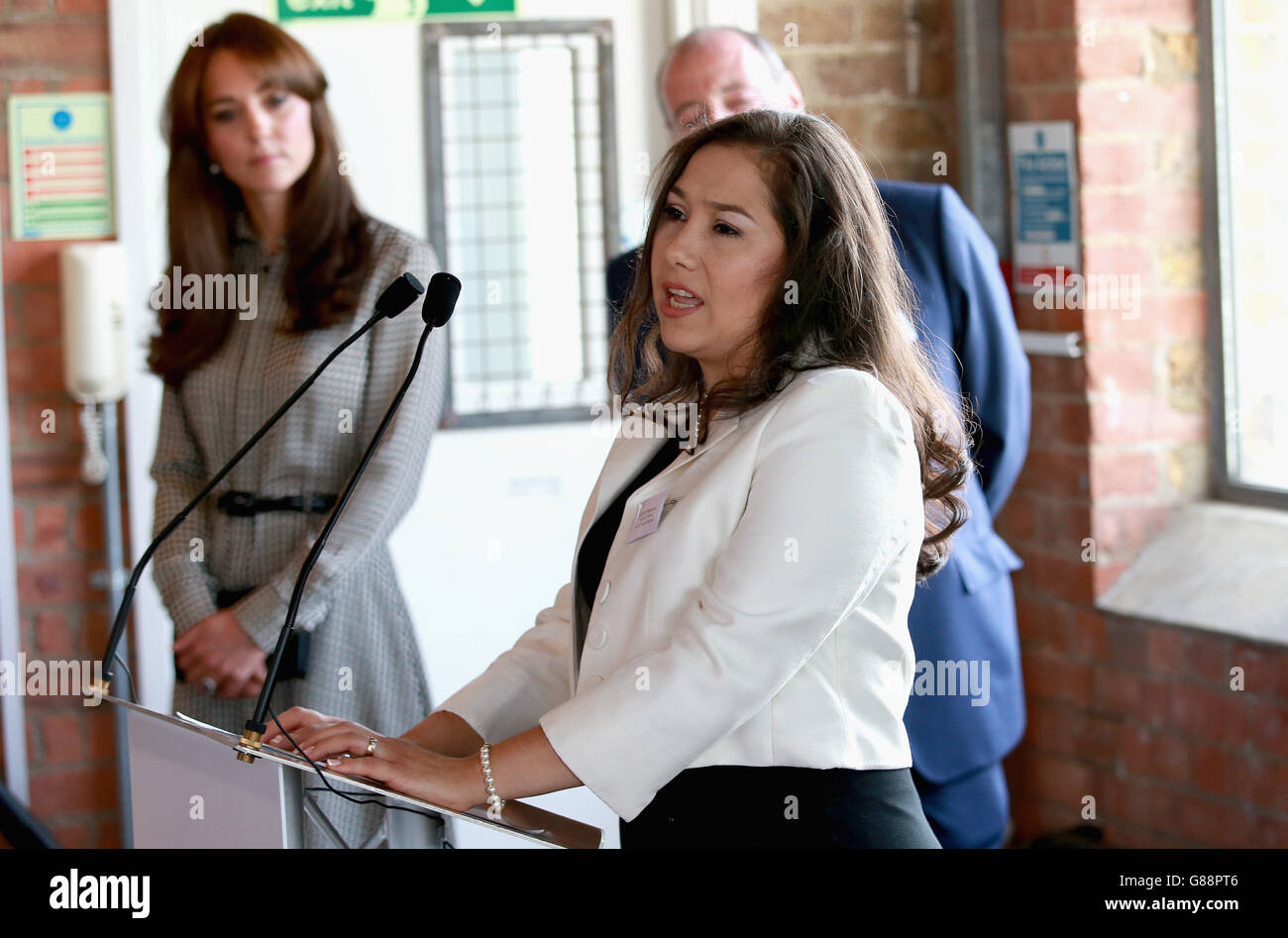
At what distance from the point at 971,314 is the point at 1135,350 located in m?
0.74

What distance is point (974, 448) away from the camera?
2.16 metres

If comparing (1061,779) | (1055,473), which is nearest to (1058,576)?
(1055,473)

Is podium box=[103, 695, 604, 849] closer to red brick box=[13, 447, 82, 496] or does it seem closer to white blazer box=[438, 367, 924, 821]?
white blazer box=[438, 367, 924, 821]

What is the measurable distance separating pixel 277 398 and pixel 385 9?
116 centimetres

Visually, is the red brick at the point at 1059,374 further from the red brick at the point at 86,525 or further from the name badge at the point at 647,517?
the red brick at the point at 86,525

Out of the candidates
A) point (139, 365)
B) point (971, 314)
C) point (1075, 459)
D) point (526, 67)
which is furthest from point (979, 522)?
point (139, 365)

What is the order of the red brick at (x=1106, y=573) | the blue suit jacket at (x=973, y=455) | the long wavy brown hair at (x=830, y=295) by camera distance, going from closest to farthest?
the long wavy brown hair at (x=830, y=295) → the blue suit jacket at (x=973, y=455) → the red brick at (x=1106, y=573)

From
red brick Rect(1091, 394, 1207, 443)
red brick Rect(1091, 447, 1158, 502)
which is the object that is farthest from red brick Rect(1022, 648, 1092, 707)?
red brick Rect(1091, 394, 1207, 443)

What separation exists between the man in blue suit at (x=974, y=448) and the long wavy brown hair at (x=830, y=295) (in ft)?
1.91

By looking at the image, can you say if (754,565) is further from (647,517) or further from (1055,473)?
(1055,473)

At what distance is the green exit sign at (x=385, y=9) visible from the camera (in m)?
2.75

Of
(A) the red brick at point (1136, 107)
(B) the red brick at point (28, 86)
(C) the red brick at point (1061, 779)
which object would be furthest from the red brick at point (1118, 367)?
(B) the red brick at point (28, 86)

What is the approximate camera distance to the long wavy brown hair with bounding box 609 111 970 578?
1.30 m
